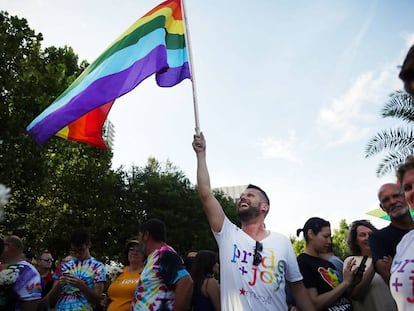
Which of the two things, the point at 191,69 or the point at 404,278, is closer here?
the point at 404,278

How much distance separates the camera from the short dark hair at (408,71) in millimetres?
1919

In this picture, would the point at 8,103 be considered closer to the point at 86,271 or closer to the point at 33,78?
the point at 33,78

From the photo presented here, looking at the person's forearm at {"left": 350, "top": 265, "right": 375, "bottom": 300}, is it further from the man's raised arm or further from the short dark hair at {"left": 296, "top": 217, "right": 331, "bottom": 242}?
the man's raised arm

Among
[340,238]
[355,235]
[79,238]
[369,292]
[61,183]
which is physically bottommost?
[369,292]

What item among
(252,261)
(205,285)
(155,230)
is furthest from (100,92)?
(252,261)

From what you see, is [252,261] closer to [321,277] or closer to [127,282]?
[321,277]

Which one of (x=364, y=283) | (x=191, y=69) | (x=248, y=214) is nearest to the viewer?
(x=248, y=214)

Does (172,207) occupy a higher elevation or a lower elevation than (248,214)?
higher

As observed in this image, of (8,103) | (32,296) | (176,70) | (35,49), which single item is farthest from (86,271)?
(35,49)

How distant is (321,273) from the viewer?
3.88 metres

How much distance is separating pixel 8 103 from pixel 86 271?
939 cm

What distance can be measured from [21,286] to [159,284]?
1737 millimetres

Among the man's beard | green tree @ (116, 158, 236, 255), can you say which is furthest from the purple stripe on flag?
green tree @ (116, 158, 236, 255)

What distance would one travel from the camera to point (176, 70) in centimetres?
482
